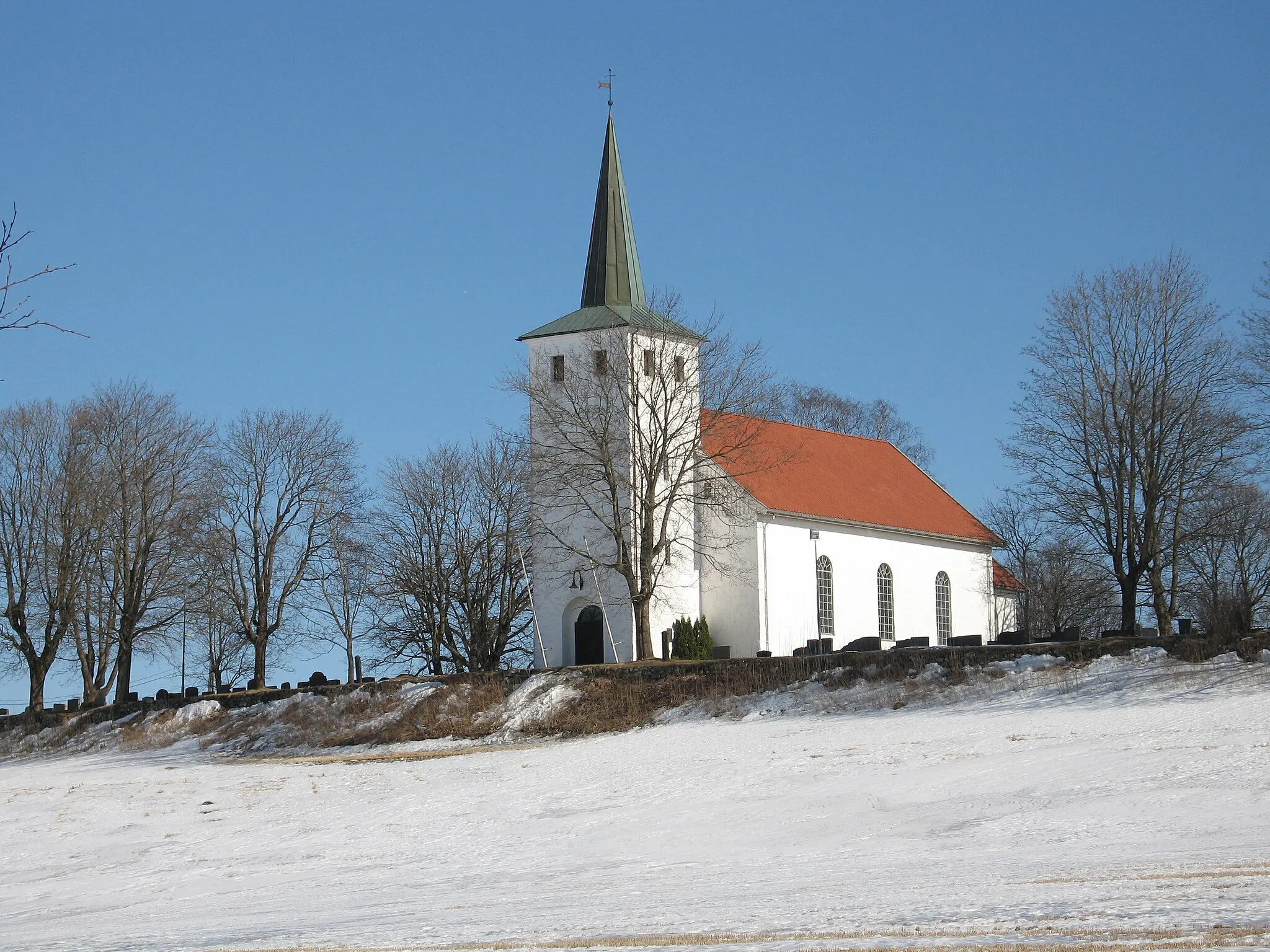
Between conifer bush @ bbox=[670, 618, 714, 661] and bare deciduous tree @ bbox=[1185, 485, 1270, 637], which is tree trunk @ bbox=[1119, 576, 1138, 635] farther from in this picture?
conifer bush @ bbox=[670, 618, 714, 661]

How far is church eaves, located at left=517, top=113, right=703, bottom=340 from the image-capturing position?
4897cm

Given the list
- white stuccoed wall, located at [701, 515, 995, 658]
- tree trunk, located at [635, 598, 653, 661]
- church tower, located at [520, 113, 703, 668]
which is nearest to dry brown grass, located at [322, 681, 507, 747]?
tree trunk, located at [635, 598, 653, 661]

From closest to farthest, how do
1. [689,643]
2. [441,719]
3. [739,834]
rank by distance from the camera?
[739,834]
[441,719]
[689,643]

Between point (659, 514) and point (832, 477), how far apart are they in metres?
9.34

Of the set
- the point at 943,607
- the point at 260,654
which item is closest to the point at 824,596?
the point at 943,607

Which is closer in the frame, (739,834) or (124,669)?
(739,834)

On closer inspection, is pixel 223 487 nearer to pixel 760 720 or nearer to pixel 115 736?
pixel 115 736

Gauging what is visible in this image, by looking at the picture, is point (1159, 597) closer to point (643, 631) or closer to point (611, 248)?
point (643, 631)

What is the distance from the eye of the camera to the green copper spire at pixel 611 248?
49.9 m

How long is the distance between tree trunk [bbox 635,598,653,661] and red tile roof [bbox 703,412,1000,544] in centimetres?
504

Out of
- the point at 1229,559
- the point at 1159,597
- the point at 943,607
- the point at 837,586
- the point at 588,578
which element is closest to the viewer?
the point at 1159,597

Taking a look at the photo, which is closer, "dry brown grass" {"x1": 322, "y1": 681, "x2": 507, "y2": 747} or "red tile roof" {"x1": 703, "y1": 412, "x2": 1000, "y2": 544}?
"dry brown grass" {"x1": 322, "y1": 681, "x2": 507, "y2": 747}

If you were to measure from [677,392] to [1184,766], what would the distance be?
1055 inches

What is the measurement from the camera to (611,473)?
4472 centimetres
